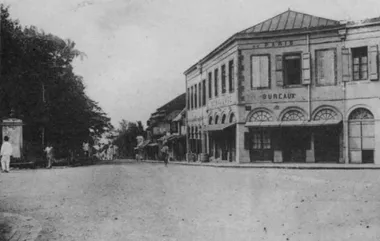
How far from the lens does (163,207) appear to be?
9250mm

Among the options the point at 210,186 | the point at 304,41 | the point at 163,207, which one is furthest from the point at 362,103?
the point at 163,207

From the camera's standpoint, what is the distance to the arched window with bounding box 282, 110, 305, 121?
27719mm

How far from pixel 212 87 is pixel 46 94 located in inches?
464

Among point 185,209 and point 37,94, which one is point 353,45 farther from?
point 185,209

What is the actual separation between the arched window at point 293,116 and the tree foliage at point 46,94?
473 inches

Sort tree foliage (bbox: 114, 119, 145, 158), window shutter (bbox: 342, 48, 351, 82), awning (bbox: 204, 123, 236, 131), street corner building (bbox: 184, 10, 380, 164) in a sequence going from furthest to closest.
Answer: tree foliage (bbox: 114, 119, 145, 158)
awning (bbox: 204, 123, 236, 131)
window shutter (bbox: 342, 48, 351, 82)
street corner building (bbox: 184, 10, 380, 164)

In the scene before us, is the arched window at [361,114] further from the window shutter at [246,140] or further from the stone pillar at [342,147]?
the window shutter at [246,140]

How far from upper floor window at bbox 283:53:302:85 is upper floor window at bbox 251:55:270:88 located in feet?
3.39

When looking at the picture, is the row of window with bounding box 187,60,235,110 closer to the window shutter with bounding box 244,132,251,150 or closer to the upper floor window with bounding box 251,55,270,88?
the upper floor window with bounding box 251,55,270,88

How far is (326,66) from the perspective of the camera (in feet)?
88.5

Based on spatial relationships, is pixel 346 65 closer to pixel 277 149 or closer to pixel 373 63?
pixel 373 63

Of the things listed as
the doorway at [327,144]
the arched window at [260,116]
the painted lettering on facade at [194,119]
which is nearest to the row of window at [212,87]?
the painted lettering on facade at [194,119]

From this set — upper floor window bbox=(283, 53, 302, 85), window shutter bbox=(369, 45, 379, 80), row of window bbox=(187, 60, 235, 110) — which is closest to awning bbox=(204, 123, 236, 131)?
row of window bbox=(187, 60, 235, 110)

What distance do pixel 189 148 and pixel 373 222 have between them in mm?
34782
